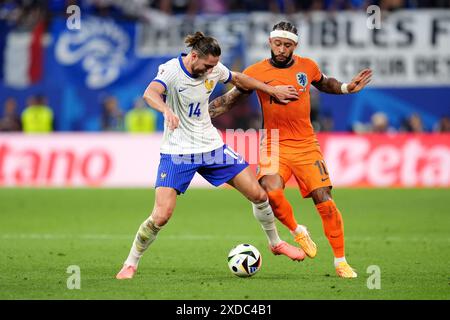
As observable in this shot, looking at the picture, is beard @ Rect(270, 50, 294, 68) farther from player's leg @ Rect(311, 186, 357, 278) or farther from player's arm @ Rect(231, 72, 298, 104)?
player's leg @ Rect(311, 186, 357, 278)

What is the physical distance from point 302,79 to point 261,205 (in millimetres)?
1410

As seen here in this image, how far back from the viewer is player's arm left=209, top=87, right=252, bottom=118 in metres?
10.2

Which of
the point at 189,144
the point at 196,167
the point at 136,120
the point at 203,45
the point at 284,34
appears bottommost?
the point at 196,167

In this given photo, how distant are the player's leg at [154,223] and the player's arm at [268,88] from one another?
1.38 metres

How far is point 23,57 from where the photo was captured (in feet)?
84.2

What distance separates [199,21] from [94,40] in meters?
2.76

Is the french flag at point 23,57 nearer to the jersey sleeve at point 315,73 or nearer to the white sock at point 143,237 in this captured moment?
the jersey sleeve at point 315,73

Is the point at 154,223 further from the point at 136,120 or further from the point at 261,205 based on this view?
the point at 136,120

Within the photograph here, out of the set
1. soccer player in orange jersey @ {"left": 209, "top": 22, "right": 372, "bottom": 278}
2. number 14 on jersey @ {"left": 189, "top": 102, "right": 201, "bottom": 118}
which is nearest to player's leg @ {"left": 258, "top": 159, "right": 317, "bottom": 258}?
soccer player in orange jersey @ {"left": 209, "top": 22, "right": 372, "bottom": 278}

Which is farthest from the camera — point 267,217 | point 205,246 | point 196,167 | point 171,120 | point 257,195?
point 205,246

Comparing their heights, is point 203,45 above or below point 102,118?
below

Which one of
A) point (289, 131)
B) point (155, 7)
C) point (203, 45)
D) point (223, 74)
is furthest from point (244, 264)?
point (155, 7)

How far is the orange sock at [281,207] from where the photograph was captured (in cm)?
1005
